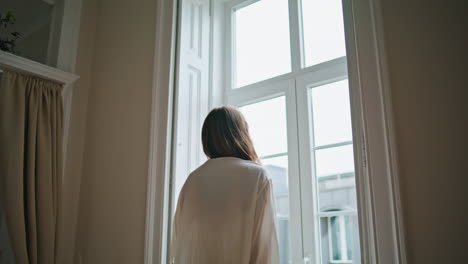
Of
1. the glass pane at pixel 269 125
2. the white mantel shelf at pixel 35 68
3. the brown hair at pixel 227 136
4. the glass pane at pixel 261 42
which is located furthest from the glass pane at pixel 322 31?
the white mantel shelf at pixel 35 68

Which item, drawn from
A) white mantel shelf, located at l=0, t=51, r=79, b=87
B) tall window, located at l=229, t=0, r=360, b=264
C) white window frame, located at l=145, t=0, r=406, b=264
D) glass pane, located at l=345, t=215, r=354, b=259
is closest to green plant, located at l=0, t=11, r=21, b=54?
white mantel shelf, located at l=0, t=51, r=79, b=87

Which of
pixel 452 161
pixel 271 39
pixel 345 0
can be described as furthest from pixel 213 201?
pixel 271 39

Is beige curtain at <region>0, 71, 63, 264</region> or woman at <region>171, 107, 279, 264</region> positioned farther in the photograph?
beige curtain at <region>0, 71, 63, 264</region>

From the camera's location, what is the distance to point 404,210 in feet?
4.76

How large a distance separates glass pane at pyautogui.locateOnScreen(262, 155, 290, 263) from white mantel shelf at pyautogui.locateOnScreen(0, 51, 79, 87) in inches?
53.0

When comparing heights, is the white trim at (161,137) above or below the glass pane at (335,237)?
above

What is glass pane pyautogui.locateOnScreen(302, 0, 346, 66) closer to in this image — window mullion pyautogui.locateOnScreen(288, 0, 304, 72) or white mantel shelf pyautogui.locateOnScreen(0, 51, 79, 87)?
window mullion pyautogui.locateOnScreen(288, 0, 304, 72)

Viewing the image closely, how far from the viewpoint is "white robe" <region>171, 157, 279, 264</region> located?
160 cm

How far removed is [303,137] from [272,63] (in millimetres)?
563

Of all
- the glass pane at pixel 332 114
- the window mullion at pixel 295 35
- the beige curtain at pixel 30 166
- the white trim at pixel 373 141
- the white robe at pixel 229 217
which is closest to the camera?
the white trim at pixel 373 141

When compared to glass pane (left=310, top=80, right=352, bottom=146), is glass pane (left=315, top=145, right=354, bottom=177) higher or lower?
lower

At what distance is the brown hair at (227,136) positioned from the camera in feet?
5.93

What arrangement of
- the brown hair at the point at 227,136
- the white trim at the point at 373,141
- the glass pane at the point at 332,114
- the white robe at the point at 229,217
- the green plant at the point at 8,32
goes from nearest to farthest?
the white trim at the point at 373,141
the white robe at the point at 229,217
the brown hair at the point at 227,136
the glass pane at the point at 332,114
the green plant at the point at 8,32

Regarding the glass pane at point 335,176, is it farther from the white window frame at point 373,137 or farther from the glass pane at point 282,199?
the white window frame at point 373,137
